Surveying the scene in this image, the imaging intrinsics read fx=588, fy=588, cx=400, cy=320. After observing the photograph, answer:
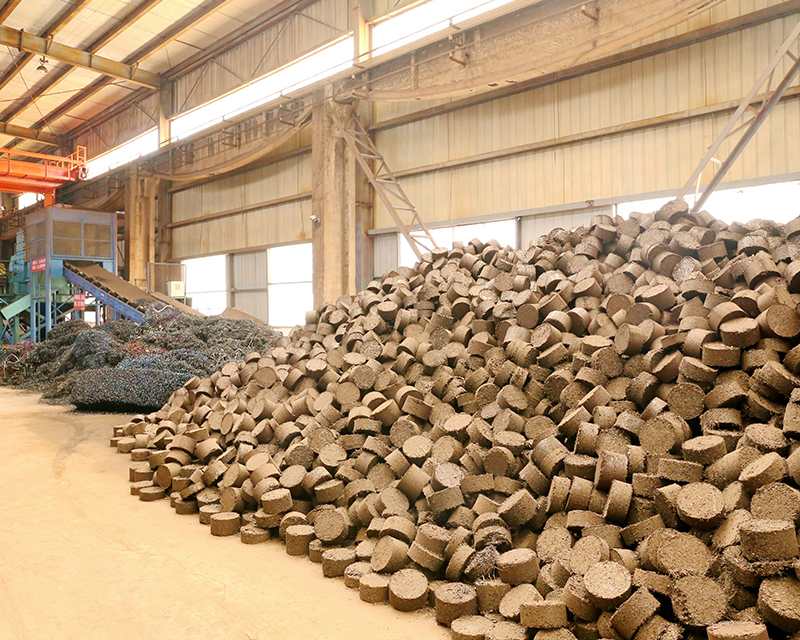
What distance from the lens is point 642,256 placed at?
5246 mm

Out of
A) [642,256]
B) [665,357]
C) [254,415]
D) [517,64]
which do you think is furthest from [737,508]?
[517,64]

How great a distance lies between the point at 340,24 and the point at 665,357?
42.2ft

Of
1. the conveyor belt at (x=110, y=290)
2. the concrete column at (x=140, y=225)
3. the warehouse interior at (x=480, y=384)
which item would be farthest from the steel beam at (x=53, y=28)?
the warehouse interior at (x=480, y=384)

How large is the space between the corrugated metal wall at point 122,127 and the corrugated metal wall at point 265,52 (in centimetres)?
170

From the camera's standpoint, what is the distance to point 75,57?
17.7 meters

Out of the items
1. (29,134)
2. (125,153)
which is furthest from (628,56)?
(29,134)

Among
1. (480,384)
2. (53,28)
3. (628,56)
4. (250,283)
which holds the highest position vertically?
(53,28)

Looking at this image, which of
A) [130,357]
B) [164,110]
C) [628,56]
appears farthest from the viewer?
A: [164,110]

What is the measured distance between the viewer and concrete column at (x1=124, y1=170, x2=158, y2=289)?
20844 millimetres

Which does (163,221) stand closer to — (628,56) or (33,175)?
(33,175)

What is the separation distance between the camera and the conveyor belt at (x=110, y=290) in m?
16.0

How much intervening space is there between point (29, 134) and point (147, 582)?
92.7ft

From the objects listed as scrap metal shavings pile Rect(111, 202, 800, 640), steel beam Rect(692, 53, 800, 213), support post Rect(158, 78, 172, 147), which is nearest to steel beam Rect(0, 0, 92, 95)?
support post Rect(158, 78, 172, 147)

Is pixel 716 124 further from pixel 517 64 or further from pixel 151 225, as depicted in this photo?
pixel 151 225
